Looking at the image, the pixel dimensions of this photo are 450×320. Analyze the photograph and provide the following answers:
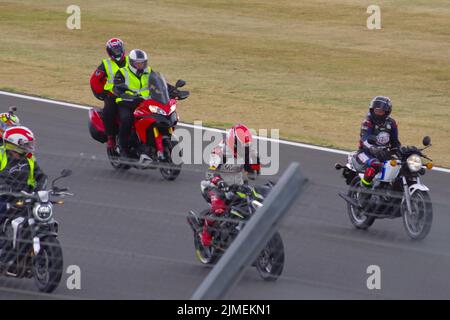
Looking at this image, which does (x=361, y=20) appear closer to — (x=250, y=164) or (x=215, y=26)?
(x=215, y=26)

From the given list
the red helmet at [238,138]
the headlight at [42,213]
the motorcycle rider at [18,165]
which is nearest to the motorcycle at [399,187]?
the red helmet at [238,138]

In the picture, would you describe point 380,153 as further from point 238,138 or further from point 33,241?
point 33,241

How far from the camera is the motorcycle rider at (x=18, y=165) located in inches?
423

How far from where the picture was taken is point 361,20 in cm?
3294

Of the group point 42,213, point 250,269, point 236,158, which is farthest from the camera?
point 236,158

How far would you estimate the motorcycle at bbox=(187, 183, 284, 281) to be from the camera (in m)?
9.18

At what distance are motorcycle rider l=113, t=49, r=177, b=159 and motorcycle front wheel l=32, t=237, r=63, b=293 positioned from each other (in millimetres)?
6237

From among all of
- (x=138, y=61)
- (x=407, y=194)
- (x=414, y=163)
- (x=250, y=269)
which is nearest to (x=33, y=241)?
(x=250, y=269)

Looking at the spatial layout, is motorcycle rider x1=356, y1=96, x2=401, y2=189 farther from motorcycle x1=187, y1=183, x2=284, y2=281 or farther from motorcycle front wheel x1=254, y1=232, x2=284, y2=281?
motorcycle front wheel x1=254, y1=232, x2=284, y2=281

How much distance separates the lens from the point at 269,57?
27500 millimetres

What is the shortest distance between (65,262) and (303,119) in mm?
10751

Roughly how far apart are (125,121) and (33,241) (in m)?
6.64

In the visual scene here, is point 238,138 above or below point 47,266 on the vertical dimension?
above
